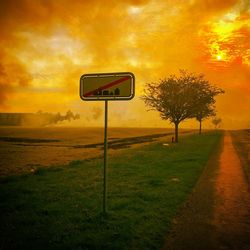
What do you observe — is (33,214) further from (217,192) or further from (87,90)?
(217,192)

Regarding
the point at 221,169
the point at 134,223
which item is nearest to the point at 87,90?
the point at 134,223

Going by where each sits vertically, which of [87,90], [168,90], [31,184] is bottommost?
[31,184]

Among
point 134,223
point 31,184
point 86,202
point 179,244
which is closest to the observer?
point 179,244

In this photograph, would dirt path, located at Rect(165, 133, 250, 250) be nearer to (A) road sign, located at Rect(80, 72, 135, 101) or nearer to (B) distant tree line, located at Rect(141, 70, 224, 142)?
(A) road sign, located at Rect(80, 72, 135, 101)

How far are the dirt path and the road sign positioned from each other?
385cm

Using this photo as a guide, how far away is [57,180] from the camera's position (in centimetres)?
1331

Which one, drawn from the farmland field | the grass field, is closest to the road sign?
the grass field

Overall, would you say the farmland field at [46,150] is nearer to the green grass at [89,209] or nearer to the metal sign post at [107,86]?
the green grass at [89,209]

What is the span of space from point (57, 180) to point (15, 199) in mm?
3567

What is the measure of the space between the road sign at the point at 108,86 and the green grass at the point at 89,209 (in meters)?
3.56

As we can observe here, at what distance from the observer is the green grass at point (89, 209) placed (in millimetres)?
6211

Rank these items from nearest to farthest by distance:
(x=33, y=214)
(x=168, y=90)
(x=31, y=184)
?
(x=33, y=214), (x=31, y=184), (x=168, y=90)

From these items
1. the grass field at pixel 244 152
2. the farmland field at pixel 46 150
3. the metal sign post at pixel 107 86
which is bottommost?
the farmland field at pixel 46 150

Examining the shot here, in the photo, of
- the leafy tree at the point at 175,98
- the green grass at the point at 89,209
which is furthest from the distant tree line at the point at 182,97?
the green grass at the point at 89,209
